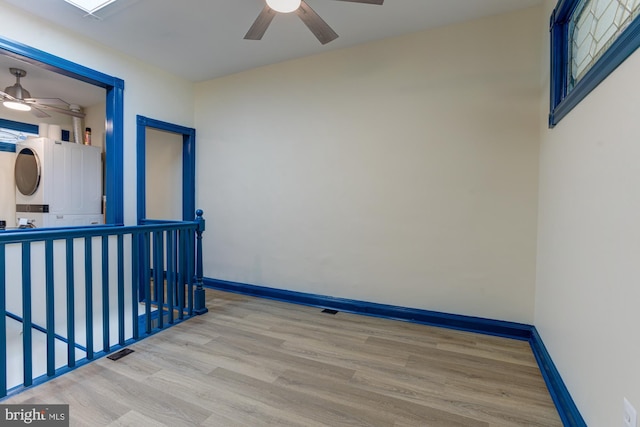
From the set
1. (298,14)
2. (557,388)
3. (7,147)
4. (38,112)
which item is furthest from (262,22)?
(7,147)

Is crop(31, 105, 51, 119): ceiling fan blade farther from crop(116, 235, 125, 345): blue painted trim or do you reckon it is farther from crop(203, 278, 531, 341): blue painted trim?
crop(203, 278, 531, 341): blue painted trim

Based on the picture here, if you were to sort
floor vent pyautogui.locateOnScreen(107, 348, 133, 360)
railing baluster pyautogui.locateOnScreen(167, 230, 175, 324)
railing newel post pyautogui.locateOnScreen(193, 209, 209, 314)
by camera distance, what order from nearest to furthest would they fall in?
1. floor vent pyautogui.locateOnScreen(107, 348, 133, 360)
2. railing baluster pyautogui.locateOnScreen(167, 230, 175, 324)
3. railing newel post pyautogui.locateOnScreen(193, 209, 209, 314)

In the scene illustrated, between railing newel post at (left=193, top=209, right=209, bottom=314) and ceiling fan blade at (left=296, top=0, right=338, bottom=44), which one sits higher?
ceiling fan blade at (left=296, top=0, right=338, bottom=44)

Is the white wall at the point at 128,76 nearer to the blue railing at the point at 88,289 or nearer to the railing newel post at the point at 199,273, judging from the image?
the blue railing at the point at 88,289

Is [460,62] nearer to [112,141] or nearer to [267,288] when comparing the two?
[267,288]

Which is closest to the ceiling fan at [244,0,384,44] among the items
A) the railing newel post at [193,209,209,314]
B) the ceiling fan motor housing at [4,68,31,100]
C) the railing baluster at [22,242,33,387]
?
the railing newel post at [193,209,209,314]

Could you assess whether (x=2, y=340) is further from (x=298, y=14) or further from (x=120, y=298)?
(x=298, y=14)

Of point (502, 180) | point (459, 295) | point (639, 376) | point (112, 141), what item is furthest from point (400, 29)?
point (112, 141)

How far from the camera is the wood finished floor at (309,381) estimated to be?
5.36ft

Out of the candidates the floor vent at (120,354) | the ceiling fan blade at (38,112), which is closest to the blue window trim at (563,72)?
the floor vent at (120,354)

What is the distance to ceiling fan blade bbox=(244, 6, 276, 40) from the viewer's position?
2.14 metres

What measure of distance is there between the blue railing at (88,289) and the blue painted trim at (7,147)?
2.54 m

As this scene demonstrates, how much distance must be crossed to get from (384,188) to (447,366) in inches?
65.3

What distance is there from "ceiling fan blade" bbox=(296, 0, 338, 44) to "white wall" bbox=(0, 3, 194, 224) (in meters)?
2.44
